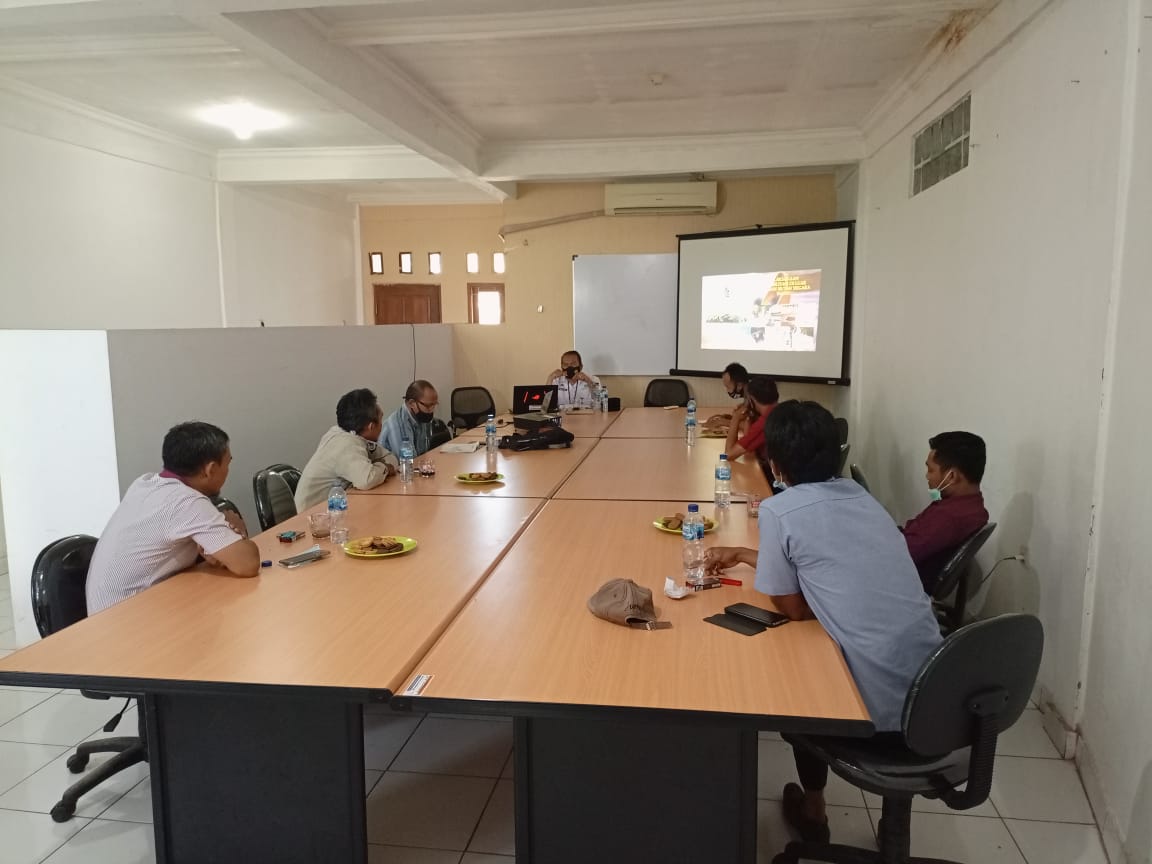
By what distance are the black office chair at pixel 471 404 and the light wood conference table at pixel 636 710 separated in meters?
5.93

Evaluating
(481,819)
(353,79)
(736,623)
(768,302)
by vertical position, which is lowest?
(481,819)

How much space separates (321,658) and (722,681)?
37.2 inches

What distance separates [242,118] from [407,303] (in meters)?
5.17

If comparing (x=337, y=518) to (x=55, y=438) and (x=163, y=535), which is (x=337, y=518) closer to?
(x=163, y=535)

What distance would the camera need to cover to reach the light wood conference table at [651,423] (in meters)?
5.50

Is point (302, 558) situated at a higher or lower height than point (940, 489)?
lower

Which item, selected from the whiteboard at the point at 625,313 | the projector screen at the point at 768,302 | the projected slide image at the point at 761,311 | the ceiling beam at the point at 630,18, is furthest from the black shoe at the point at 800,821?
the whiteboard at the point at 625,313

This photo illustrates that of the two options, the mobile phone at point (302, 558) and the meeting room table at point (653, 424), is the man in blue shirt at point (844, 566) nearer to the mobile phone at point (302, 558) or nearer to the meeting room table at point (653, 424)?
the mobile phone at point (302, 558)

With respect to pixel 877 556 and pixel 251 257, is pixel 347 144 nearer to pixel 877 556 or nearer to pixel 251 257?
pixel 251 257

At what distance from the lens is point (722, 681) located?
1.71 m

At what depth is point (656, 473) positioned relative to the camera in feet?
13.3

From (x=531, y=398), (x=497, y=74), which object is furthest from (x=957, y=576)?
(x=531, y=398)

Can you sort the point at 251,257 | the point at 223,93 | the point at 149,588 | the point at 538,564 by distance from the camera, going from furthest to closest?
the point at 251,257
the point at 223,93
the point at 538,564
the point at 149,588

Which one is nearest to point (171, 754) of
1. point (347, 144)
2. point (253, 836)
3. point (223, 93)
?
point (253, 836)
